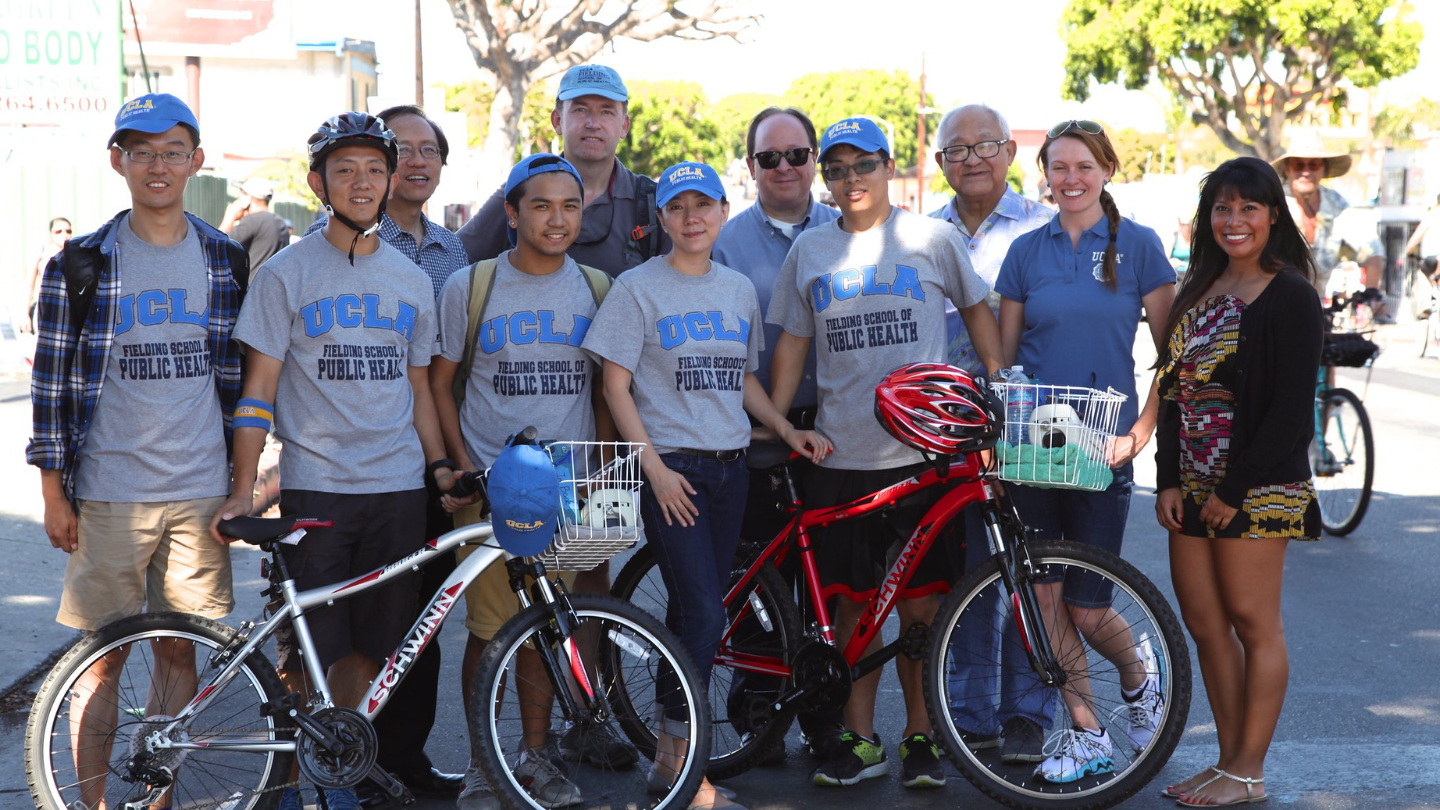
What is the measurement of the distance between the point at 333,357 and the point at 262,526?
55 cm

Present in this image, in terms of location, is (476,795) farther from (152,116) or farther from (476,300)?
(152,116)

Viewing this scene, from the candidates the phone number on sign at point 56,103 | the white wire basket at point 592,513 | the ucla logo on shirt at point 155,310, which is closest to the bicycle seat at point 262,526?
the ucla logo on shirt at point 155,310

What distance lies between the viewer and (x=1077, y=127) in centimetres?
466

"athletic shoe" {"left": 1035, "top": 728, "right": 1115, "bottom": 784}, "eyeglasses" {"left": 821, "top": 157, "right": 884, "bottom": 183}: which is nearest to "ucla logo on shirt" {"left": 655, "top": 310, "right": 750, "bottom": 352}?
"eyeglasses" {"left": 821, "top": 157, "right": 884, "bottom": 183}

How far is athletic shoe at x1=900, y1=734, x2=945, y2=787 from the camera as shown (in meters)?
4.59

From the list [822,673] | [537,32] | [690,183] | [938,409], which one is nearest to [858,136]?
[690,183]

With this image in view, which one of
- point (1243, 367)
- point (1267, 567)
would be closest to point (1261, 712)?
point (1267, 567)

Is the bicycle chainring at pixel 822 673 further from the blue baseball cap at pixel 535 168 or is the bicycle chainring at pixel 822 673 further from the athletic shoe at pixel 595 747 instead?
the blue baseball cap at pixel 535 168

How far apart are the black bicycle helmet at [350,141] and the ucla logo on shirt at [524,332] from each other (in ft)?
1.56

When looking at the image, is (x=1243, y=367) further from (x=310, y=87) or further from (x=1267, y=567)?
(x=310, y=87)

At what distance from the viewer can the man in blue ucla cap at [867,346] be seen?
4535 millimetres

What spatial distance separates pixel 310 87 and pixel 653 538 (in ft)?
200

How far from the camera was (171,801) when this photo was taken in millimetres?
4160

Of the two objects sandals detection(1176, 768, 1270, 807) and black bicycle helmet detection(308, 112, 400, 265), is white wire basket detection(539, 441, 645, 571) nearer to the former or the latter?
black bicycle helmet detection(308, 112, 400, 265)
